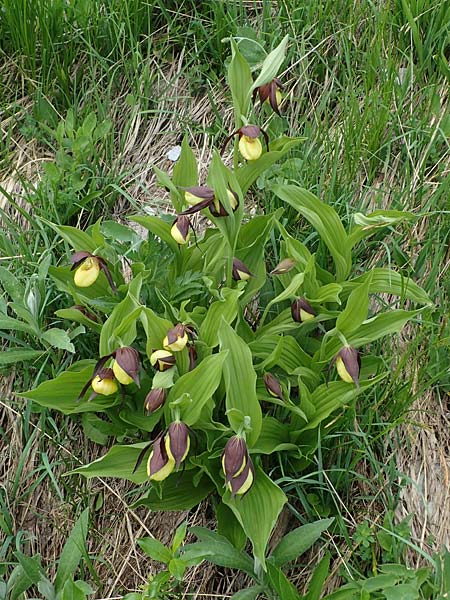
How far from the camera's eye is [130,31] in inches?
89.2

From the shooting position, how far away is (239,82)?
1.66 meters

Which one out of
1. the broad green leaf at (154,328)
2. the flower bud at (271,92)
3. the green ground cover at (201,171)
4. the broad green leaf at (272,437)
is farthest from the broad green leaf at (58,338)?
the flower bud at (271,92)

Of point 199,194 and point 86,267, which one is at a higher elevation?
point 199,194

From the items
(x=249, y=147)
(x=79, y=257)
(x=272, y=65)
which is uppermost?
(x=272, y=65)

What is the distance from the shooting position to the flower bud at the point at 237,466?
1370mm

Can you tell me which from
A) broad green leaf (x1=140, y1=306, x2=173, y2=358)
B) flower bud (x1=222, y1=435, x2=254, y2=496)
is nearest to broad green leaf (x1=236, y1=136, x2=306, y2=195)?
broad green leaf (x1=140, y1=306, x2=173, y2=358)

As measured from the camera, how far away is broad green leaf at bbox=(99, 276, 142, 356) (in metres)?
1.50

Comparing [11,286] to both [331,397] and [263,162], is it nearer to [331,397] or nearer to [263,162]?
[263,162]

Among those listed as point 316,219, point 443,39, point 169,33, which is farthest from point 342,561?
point 169,33

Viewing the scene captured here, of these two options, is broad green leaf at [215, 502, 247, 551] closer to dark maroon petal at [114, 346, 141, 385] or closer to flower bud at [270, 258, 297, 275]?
dark maroon petal at [114, 346, 141, 385]

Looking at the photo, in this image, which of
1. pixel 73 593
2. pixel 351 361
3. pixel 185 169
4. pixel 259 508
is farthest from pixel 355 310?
pixel 73 593

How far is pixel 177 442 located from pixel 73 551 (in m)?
0.48

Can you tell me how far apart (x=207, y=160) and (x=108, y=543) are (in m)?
1.11

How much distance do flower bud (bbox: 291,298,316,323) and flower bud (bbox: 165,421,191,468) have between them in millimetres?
410
